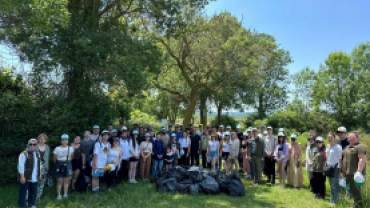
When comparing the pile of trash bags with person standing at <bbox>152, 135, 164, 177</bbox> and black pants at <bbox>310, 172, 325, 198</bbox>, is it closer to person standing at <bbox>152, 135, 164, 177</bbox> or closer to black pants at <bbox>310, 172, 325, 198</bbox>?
person standing at <bbox>152, 135, 164, 177</bbox>

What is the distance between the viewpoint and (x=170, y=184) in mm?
7676

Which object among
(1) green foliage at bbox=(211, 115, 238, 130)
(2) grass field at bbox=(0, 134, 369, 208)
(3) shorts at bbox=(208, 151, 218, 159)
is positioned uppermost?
(1) green foliage at bbox=(211, 115, 238, 130)

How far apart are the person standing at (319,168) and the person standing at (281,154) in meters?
1.17

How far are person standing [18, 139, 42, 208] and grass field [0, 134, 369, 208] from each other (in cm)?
50

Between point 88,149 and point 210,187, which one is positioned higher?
point 88,149

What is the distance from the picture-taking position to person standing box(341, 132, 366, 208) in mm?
5877

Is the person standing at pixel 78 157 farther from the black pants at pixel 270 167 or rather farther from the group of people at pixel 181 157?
the black pants at pixel 270 167

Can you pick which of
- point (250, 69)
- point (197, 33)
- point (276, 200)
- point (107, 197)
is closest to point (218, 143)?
point (276, 200)

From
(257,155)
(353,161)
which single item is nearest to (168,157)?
(257,155)

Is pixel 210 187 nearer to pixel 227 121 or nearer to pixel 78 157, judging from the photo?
pixel 78 157

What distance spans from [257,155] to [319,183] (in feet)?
6.91

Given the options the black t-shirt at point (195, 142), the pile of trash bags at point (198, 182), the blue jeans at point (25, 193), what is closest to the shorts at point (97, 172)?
the blue jeans at point (25, 193)

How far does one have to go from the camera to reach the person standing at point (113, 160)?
7562 mm

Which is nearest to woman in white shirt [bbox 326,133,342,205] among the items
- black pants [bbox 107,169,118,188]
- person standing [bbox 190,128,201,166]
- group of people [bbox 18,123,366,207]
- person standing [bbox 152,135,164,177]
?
group of people [bbox 18,123,366,207]
